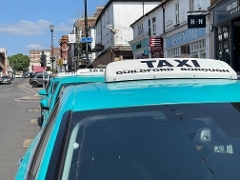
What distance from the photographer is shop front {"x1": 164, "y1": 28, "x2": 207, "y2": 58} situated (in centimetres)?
2015

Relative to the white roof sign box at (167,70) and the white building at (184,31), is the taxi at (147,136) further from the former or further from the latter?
the white building at (184,31)

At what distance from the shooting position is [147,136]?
2.36m

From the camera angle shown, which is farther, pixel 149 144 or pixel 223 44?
pixel 223 44

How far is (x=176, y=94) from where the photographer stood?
8.07 ft

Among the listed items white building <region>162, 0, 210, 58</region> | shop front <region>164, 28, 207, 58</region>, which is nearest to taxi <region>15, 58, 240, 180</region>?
white building <region>162, 0, 210, 58</region>

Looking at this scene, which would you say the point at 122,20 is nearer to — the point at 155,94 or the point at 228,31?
the point at 228,31

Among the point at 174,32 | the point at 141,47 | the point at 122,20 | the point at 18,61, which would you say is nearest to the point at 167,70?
the point at 174,32

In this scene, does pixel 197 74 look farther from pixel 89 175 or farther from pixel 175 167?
pixel 89 175

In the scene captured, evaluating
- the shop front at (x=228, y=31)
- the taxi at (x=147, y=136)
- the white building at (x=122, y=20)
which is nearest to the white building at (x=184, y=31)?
the shop front at (x=228, y=31)

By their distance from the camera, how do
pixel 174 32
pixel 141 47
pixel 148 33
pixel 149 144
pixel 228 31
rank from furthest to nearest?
pixel 141 47 → pixel 148 33 → pixel 174 32 → pixel 228 31 → pixel 149 144

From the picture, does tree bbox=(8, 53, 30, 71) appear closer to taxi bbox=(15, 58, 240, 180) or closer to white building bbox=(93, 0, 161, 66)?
white building bbox=(93, 0, 161, 66)

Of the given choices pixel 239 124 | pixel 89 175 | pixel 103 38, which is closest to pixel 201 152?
pixel 239 124

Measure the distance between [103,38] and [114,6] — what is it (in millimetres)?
8978

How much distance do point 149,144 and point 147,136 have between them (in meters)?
0.05
